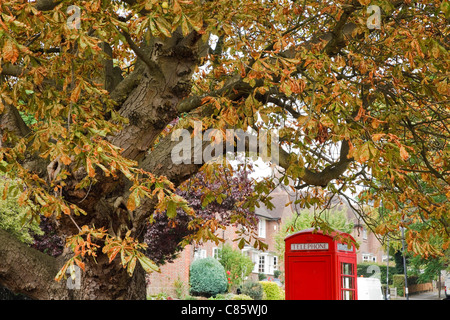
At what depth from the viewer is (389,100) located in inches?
252

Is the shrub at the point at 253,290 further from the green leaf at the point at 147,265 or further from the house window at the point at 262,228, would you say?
the green leaf at the point at 147,265

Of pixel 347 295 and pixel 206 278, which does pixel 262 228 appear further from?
pixel 347 295

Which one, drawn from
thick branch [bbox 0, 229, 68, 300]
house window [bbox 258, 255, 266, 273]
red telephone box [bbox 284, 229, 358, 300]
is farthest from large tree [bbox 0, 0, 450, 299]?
house window [bbox 258, 255, 266, 273]

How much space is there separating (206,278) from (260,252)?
20387mm

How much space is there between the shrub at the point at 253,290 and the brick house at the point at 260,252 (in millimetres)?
3118

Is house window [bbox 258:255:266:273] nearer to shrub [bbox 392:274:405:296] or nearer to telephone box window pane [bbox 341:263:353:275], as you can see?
shrub [bbox 392:274:405:296]

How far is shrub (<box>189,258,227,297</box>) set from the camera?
23.6 m

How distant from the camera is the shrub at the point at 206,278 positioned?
23.6m

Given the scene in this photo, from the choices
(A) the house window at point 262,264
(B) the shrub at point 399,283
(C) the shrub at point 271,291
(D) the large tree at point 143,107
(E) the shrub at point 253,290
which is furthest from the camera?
(A) the house window at point 262,264

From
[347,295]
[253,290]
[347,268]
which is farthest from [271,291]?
[347,295]

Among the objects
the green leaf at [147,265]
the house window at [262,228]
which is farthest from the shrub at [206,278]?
the green leaf at [147,265]

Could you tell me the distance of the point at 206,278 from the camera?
23.8 m

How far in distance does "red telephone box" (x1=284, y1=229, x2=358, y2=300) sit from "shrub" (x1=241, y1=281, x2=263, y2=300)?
1523 cm
